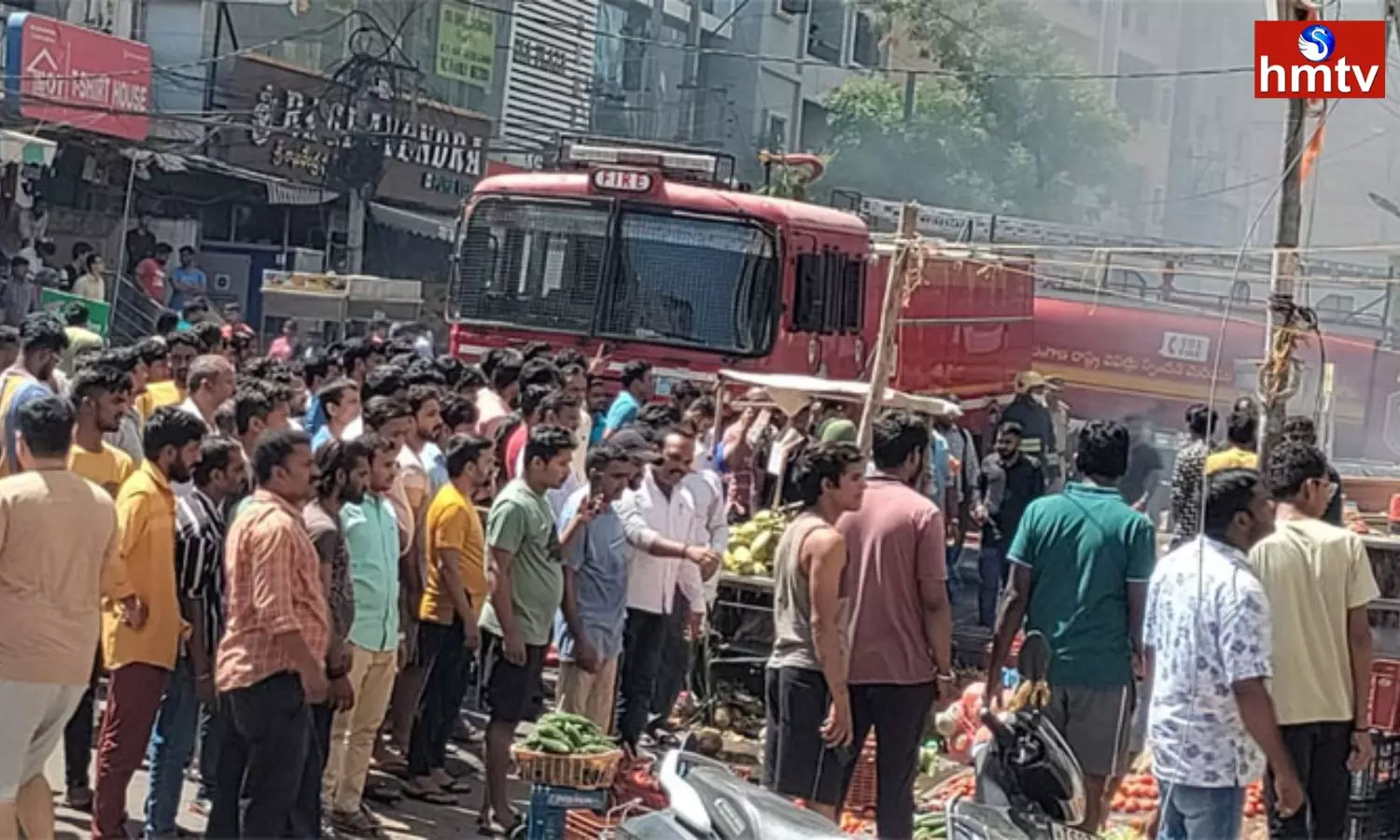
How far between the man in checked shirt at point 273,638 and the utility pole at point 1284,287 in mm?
4850

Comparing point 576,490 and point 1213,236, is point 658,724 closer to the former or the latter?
point 576,490

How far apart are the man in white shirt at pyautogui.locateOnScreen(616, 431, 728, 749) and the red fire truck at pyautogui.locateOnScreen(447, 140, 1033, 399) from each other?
5.57 meters

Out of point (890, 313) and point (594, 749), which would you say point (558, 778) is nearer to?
point (594, 749)

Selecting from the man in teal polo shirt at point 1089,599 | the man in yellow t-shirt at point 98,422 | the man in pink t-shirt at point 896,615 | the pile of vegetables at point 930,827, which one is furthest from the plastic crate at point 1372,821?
the man in yellow t-shirt at point 98,422

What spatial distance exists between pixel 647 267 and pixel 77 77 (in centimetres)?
911

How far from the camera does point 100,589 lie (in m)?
6.29

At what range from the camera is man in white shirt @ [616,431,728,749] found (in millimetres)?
8984

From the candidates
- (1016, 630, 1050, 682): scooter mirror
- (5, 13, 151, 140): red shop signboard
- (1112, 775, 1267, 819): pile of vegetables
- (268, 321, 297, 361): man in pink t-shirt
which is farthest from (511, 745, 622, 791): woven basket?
(5, 13, 151, 140): red shop signboard

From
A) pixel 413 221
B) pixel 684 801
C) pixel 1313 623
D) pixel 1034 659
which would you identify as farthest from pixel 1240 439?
pixel 413 221

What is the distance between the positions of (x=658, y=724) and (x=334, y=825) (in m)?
2.35

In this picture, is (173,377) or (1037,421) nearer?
(173,377)

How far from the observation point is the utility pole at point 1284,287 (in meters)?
9.24

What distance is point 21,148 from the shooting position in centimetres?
1814

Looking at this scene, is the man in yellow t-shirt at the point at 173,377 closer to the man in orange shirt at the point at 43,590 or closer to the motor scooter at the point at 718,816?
the man in orange shirt at the point at 43,590
